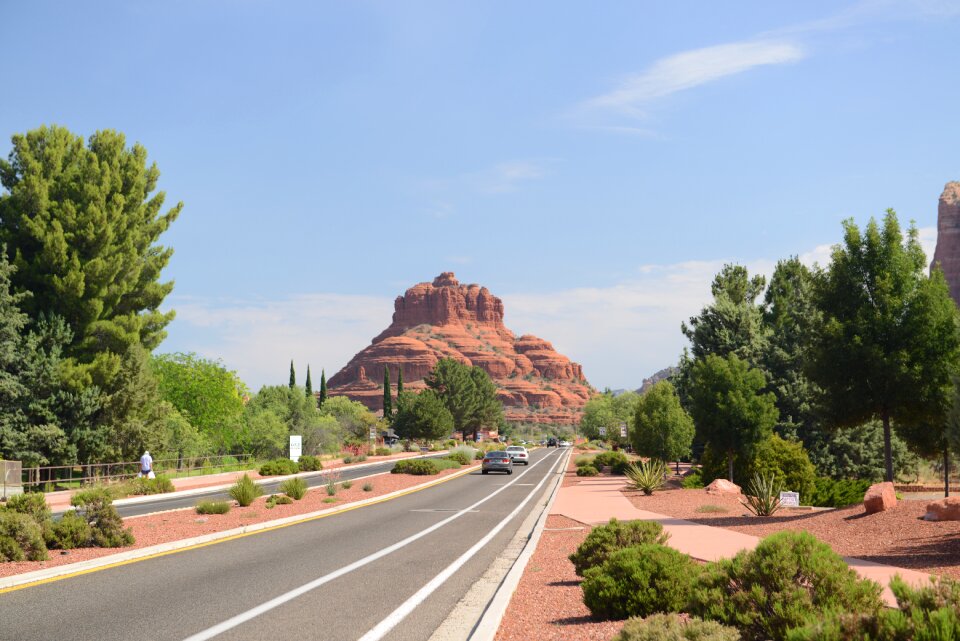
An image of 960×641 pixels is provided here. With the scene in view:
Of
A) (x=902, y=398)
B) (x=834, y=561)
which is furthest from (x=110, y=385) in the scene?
(x=834, y=561)

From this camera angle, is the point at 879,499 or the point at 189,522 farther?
the point at 189,522

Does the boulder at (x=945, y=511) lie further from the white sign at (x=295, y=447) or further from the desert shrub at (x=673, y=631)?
the white sign at (x=295, y=447)

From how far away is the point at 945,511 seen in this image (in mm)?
14477

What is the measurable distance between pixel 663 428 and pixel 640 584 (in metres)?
32.3

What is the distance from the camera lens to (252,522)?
711 inches

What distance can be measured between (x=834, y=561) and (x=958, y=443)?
9378mm

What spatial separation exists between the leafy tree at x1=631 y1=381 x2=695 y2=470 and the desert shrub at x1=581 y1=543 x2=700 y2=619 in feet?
104

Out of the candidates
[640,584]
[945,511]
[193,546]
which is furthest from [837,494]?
[640,584]

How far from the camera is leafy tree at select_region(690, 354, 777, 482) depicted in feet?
101

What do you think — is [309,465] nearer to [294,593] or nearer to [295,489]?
[295,489]

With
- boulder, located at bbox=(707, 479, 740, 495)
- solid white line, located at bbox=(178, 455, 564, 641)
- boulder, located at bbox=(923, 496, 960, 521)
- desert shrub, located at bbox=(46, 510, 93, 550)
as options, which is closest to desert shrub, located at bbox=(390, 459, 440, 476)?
boulder, located at bbox=(707, 479, 740, 495)

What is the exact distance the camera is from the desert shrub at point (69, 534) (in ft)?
42.6

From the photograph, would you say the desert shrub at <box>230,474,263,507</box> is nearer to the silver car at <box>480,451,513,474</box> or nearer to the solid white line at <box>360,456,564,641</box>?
the solid white line at <box>360,456,564,641</box>

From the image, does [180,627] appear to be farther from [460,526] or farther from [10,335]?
[10,335]
